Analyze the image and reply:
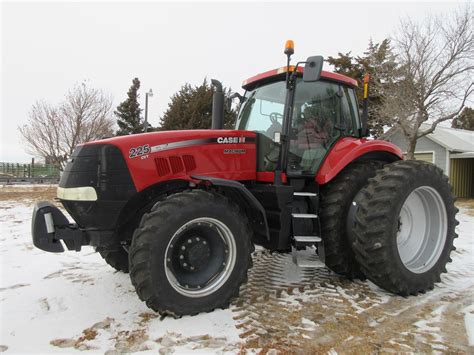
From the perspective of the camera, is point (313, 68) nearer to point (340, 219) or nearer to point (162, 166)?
point (340, 219)

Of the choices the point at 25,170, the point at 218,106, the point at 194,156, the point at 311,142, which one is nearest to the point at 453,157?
the point at 311,142

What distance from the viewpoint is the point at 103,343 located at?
9.46 ft

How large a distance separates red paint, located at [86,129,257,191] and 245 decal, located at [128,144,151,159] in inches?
1.0

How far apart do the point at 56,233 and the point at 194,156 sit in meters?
1.43

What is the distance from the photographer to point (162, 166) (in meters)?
3.60

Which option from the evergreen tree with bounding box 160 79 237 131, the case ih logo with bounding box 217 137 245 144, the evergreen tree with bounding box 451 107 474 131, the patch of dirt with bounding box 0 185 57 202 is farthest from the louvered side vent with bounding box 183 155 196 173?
the evergreen tree with bounding box 451 107 474 131

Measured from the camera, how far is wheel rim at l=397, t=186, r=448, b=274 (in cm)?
437

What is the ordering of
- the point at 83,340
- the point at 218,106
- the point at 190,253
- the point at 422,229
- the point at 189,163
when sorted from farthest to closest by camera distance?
the point at 218,106
the point at 422,229
the point at 189,163
the point at 190,253
the point at 83,340

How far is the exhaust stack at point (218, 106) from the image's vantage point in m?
4.58

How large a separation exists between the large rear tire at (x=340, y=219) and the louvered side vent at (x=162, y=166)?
181 centimetres

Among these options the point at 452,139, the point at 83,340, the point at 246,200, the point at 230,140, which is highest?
the point at 452,139

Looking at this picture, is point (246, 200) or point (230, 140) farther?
point (230, 140)

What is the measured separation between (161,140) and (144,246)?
1044 mm

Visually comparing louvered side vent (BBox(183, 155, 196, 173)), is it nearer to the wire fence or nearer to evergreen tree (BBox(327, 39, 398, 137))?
evergreen tree (BBox(327, 39, 398, 137))
